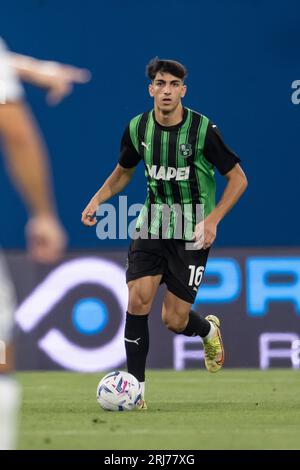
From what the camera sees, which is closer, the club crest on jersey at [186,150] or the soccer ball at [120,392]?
the soccer ball at [120,392]

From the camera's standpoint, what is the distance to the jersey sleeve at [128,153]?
834cm

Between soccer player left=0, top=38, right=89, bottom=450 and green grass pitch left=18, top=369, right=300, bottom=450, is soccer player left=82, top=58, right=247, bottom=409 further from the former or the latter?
soccer player left=0, top=38, right=89, bottom=450

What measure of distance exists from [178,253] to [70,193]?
4724 mm

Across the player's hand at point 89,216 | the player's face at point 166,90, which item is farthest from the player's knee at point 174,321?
the player's face at point 166,90

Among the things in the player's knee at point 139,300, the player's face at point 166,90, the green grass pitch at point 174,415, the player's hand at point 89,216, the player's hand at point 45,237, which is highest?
the player's face at point 166,90

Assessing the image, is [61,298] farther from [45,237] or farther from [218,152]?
[45,237]

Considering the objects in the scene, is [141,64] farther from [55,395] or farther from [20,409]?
[20,409]

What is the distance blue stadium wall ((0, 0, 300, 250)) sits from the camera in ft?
42.5

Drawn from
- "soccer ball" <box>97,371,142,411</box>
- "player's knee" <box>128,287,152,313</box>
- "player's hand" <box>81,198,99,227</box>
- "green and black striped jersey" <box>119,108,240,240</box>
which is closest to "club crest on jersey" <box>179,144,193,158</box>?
"green and black striped jersey" <box>119,108,240,240</box>

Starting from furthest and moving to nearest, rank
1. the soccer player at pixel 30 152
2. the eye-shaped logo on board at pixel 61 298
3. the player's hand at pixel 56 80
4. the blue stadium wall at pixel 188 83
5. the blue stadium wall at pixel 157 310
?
the blue stadium wall at pixel 188 83 → the blue stadium wall at pixel 157 310 → the eye-shaped logo on board at pixel 61 298 → the player's hand at pixel 56 80 → the soccer player at pixel 30 152

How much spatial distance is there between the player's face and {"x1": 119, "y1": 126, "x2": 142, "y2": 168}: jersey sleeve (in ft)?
1.24

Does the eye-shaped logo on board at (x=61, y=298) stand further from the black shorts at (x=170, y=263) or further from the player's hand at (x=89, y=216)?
the player's hand at (x=89, y=216)

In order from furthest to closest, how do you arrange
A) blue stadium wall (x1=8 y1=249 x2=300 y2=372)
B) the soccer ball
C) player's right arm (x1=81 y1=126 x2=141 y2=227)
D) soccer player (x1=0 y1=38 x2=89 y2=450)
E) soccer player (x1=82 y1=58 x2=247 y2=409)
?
blue stadium wall (x1=8 y1=249 x2=300 y2=372), player's right arm (x1=81 y1=126 x2=141 y2=227), soccer player (x1=82 y1=58 x2=247 y2=409), the soccer ball, soccer player (x1=0 y1=38 x2=89 y2=450)

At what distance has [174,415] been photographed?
7613 millimetres
